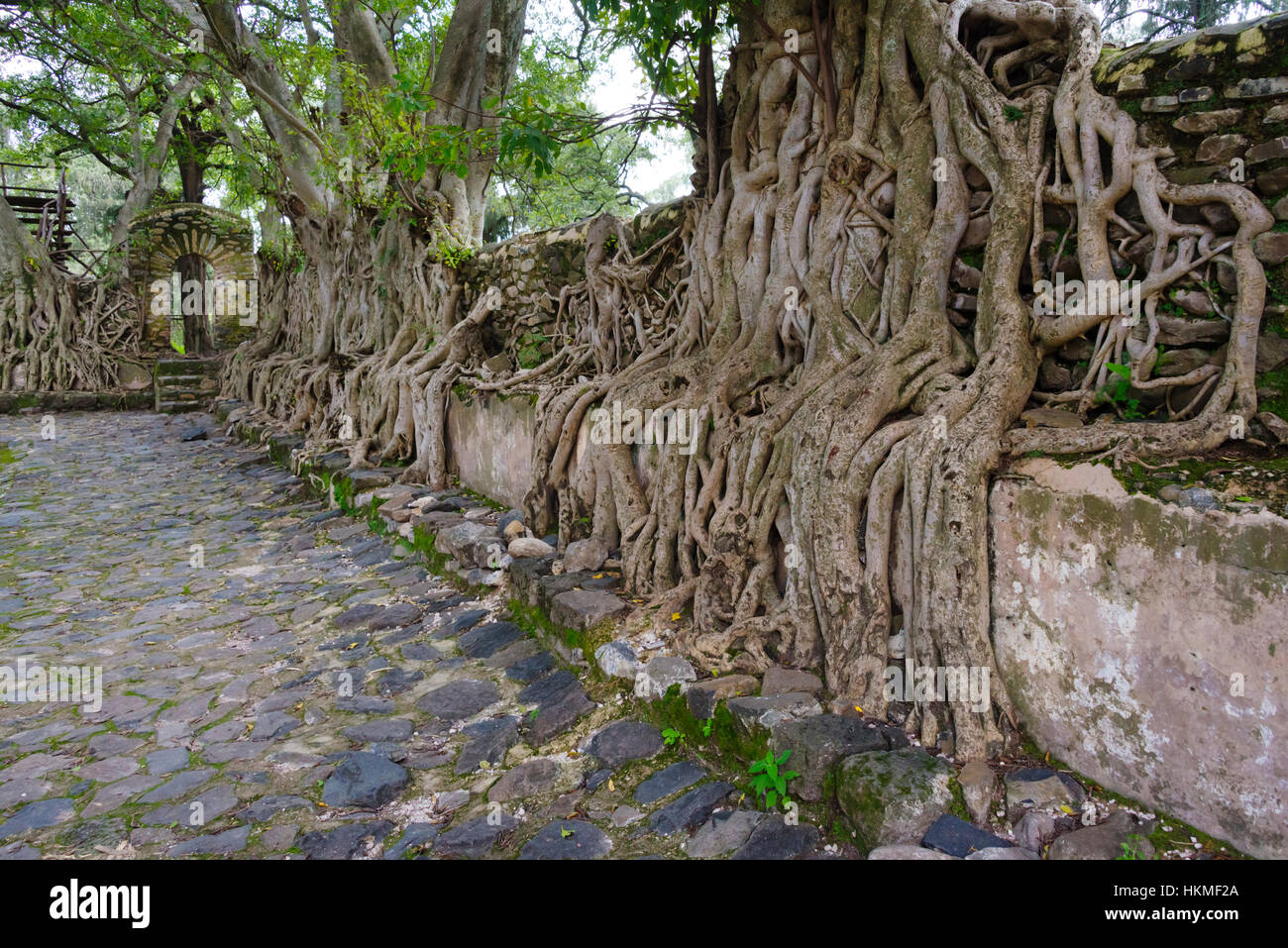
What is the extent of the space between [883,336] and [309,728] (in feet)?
10.1

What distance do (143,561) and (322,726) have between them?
11.5 feet

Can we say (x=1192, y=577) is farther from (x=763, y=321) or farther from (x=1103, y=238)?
(x=763, y=321)

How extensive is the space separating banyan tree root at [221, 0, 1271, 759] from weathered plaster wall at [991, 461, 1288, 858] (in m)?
0.14

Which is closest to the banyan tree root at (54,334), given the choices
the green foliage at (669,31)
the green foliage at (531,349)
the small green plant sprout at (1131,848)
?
the green foliage at (531,349)

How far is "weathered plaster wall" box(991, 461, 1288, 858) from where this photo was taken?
2.19 metres

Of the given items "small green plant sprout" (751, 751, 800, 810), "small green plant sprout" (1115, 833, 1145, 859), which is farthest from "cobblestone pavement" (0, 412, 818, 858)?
"small green plant sprout" (1115, 833, 1145, 859)

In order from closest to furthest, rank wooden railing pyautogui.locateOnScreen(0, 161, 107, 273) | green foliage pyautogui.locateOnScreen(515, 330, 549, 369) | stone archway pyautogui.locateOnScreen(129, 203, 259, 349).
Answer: green foliage pyautogui.locateOnScreen(515, 330, 549, 369) → stone archway pyautogui.locateOnScreen(129, 203, 259, 349) → wooden railing pyautogui.locateOnScreen(0, 161, 107, 273)

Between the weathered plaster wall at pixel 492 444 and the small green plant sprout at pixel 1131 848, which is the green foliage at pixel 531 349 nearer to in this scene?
the weathered plaster wall at pixel 492 444

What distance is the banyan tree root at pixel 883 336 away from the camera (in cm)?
282

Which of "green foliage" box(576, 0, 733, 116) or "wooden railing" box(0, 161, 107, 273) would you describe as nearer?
"green foliage" box(576, 0, 733, 116)

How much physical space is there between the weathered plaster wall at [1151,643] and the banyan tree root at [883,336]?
0.14m

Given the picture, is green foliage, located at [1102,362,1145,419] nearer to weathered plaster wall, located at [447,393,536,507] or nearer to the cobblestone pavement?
the cobblestone pavement

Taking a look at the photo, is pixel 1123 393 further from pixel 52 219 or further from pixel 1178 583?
pixel 52 219
